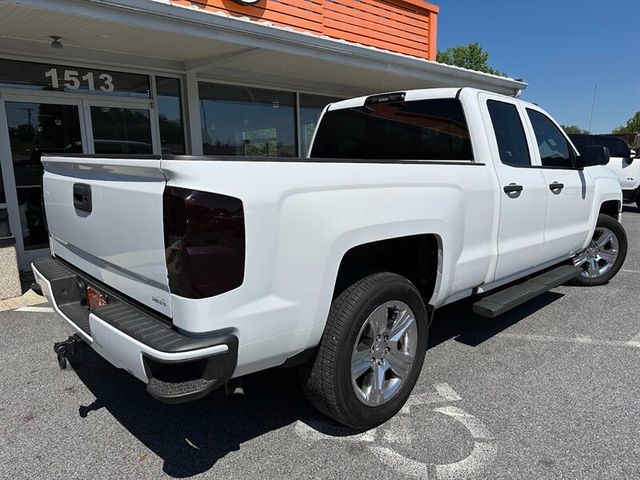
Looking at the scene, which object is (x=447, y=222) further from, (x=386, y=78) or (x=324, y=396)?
(x=386, y=78)

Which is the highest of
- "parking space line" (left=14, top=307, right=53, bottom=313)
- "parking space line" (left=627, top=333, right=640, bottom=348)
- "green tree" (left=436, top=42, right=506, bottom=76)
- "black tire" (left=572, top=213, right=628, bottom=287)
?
"green tree" (left=436, top=42, right=506, bottom=76)

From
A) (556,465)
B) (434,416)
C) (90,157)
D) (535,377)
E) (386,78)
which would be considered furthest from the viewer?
(386,78)

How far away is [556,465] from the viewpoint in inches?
99.0

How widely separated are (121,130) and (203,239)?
627cm

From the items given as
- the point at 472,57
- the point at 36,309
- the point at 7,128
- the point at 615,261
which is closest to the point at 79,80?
the point at 7,128

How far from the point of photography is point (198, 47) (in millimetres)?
6430

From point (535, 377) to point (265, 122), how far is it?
7.18m

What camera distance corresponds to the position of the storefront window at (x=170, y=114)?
775 cm

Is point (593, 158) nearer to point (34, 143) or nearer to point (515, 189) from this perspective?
point (515, 189)

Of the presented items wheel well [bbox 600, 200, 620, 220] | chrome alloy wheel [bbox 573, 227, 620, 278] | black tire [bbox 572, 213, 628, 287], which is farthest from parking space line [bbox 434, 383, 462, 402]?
wheel well [bbox 600, 200, 620, 220]

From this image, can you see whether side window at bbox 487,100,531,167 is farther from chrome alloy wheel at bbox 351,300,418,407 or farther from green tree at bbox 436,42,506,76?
green tree at bbox 436,42,506,76

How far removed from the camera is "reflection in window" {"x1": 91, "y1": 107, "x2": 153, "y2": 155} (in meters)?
7.18

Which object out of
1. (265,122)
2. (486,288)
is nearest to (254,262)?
(486,288)

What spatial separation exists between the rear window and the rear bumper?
8.18ft
